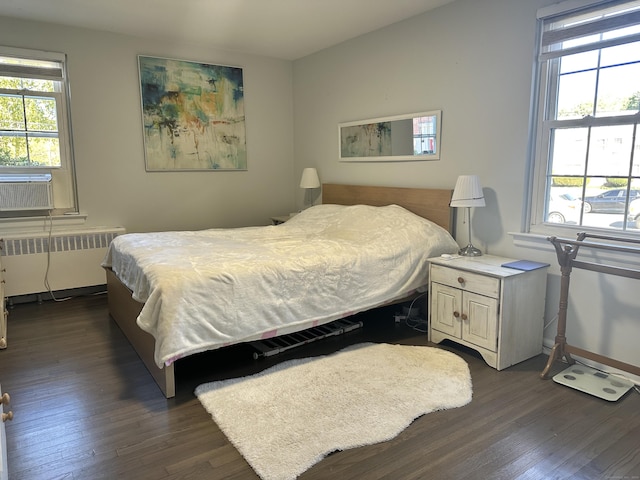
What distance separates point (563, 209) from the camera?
9.36 ft

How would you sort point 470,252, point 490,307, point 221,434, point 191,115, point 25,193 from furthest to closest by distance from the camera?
point 191,115, point 25,193, point 470,252, point 490,307, point 221,434

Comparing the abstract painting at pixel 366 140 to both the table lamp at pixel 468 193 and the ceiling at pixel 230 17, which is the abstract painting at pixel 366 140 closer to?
the ceiling at pixel 230 17

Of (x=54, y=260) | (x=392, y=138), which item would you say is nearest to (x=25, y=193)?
(x=54, y=260)

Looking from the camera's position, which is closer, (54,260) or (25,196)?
(25,196)

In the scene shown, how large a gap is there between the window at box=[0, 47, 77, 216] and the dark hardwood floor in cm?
181

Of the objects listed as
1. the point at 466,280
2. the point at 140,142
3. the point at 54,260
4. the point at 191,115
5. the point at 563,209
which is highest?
the point at 191,115

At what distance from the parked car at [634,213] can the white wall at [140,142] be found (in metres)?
3.64

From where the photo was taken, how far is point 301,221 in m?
4.20

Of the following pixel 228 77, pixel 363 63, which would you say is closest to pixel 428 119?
pixel 363 63

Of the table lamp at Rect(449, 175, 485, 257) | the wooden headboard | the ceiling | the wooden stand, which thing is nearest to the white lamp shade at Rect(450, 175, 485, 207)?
the table lamp at Rect(449, 175, 485, 257)

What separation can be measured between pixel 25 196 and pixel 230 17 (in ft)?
7.77

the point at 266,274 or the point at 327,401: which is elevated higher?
the point at 266,274

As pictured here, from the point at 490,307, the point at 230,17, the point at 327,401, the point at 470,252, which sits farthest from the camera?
the point at 230,17

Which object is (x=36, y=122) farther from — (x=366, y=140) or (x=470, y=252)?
(x=470, y=252)
